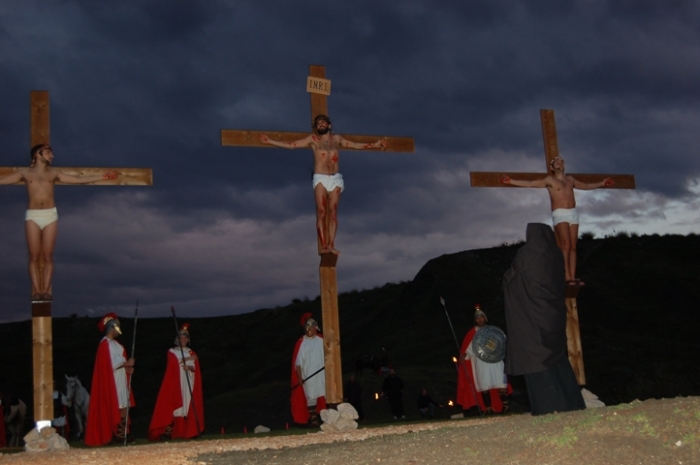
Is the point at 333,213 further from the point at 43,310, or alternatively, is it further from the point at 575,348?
the point at 575,348

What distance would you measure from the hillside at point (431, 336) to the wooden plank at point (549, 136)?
28.1 ft

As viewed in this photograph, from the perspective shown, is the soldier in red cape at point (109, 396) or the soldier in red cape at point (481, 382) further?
the soldier in red cape at point (481, 382)

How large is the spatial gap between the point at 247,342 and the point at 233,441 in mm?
35372

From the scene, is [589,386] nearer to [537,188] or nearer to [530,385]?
[537,188]

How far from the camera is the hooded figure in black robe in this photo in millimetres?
8938

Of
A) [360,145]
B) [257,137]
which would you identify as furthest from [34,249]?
[360,145]

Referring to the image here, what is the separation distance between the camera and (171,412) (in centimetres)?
1409

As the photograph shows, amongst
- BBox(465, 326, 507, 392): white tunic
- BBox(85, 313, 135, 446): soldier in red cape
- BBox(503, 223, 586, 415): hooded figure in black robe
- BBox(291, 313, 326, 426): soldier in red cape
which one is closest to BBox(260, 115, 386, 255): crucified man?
BBox(291, 313, 326, 426): soldier in red cape

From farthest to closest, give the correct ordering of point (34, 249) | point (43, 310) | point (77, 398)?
point (77, 398)
point (34, 249)
point (43, 310)

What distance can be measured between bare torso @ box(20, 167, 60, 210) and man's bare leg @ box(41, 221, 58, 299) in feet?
1.18

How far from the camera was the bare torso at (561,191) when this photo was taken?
46.8 ft

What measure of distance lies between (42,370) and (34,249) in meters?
1.79

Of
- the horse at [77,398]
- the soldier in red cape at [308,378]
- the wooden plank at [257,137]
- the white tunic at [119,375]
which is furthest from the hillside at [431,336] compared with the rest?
the wooden plank at [257,137]

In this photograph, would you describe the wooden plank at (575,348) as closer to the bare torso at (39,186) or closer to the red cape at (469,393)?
the red cape at (469,393)
